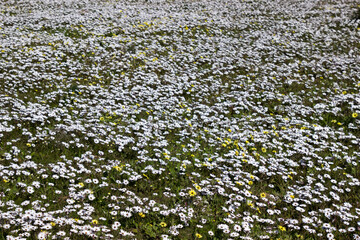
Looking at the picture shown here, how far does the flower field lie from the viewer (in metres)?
5.20

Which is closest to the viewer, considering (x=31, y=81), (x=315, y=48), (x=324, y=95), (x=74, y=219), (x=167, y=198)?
(x=74, y=219)

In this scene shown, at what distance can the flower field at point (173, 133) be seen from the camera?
5.20 m

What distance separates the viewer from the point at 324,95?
11.2 m

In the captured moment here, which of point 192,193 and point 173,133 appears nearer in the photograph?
point 192,193

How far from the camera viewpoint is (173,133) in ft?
27.0

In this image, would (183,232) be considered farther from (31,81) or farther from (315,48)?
(315,48)

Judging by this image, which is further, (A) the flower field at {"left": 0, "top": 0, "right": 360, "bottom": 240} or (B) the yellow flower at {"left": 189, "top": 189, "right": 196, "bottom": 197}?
(B) the yellow flower at {"left": 189, "top": 189, "right": 196, "bottom": 197}

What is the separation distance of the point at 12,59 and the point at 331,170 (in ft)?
36.6

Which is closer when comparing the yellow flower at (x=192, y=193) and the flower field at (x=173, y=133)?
the flower field at (x=173, y=133)

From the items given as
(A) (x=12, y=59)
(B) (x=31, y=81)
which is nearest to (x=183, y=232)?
(B) (x=31, y=81)

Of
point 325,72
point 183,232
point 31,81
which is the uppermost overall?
point 325,72

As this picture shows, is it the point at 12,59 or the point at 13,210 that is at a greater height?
the point at 12,59

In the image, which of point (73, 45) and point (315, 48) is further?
point (315, 48)

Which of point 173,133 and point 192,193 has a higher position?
point 173,133
